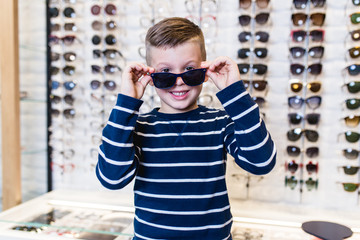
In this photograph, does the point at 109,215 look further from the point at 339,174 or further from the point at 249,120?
the point at 339,174

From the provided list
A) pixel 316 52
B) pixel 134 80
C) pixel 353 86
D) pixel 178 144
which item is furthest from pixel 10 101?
pixel 353 86

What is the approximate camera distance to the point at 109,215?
1394mm

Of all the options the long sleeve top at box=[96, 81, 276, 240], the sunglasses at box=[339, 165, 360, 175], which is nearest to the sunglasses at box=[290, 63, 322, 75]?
the sunglasses at box=[339, 165, 360, 175]

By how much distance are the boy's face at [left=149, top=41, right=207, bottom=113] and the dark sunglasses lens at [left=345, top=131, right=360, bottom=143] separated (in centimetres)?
98

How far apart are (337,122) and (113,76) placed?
1.20 metres

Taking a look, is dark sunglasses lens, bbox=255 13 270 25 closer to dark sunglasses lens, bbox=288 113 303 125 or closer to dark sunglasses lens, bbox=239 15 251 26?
dark sunglasses lens, bbox=239 15 251 26

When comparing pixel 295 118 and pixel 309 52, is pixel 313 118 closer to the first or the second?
pixel 295 118

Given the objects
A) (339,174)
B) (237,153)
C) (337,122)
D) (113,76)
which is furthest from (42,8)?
(339,174)

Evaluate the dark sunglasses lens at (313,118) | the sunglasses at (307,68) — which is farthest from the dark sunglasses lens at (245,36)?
the dark sunglasses lens at (313,118)

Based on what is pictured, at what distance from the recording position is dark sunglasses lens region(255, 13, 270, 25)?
1.44 meters

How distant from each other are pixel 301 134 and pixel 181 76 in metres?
0.94

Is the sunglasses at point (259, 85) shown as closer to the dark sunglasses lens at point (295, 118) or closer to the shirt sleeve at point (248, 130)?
the dark sunglasses lens at point (295, 118)

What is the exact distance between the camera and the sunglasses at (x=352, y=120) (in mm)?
1408

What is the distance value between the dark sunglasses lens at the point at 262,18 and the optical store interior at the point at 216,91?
0.01 meters
